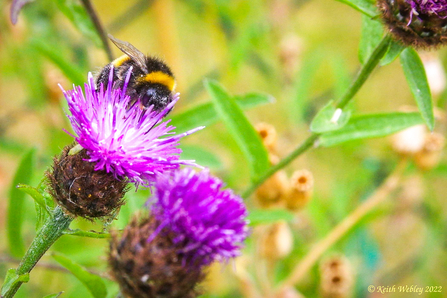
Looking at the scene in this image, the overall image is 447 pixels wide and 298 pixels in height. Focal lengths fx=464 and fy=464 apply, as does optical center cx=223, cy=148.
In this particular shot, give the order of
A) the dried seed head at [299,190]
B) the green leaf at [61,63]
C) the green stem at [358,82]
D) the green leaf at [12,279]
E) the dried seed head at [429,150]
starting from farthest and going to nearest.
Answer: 1. the dried seed head at [429,150]
2. the dried seed head at [299,190]
3. the green leaf at [61,63]
4. the green stem at [358,82]
5. the green leaf at [12,279]

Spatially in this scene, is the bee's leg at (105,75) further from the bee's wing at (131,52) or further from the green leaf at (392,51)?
the green leaf at (392,51)

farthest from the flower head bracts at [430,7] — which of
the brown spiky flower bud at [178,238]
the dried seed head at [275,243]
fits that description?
the dried seed head at [275,243]

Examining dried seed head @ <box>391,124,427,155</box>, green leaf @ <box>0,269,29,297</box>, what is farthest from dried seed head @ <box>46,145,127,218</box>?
dried seed head @ <box>391,124,427,155</box>

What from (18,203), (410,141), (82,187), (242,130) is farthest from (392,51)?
(18,203)

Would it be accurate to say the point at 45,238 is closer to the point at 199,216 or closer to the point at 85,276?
the point at 85,276

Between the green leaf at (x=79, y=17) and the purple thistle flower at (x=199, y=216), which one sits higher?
the green leaf at (x=79, y=17)

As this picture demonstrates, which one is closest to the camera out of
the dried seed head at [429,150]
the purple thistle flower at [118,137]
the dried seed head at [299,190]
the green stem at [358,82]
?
the purple thistle flower at [118,137]
